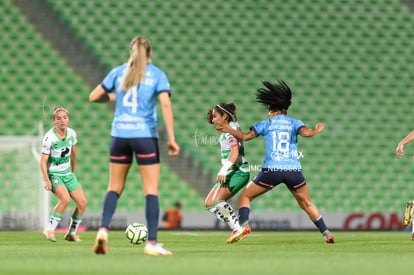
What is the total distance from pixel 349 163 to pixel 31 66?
778cm

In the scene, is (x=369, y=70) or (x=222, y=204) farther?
(x=369, y=70)

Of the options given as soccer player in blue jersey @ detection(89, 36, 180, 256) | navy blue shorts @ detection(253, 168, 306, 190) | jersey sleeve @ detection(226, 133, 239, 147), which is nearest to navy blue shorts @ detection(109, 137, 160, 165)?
soccer player in blue jersey @ detection(89, 36, 180, 256)

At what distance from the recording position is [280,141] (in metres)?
11.3

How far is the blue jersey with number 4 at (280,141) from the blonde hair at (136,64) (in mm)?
3177

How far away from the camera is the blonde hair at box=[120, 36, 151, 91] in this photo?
8.30 meters

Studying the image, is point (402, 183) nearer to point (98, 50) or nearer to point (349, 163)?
point (349, 163)

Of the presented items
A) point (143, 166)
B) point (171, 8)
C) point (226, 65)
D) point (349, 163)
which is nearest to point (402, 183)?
point (349, 163)

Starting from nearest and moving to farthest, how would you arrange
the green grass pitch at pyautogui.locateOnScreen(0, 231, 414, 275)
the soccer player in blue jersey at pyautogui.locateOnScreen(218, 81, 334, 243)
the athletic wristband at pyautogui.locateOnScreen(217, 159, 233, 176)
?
the green grass pitch at pyautogui.locateOnScreen(0, 231, 414, 275)
the soccer player in blue jersey at pyautogui.locateOnScreen(218, 81, 334, 243)
the athletic wristband at pyautogui.locateOnScreen(217, 159, 233, 176)

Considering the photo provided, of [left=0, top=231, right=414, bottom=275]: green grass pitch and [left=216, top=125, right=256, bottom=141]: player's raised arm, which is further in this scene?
[left=216, top=125, right=256, bottom=141]: player's raised arm

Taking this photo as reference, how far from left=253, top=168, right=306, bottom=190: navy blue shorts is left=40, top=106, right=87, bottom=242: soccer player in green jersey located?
258cm

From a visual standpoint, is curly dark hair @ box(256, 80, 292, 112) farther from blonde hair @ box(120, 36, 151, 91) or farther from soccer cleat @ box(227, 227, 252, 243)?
blonde hair @ box(120, 36, 151, 91)

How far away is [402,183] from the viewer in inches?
867

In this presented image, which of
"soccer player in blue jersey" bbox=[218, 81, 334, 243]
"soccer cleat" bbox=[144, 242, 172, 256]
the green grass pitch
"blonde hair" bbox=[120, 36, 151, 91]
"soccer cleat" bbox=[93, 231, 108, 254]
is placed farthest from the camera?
"soccer player in blue jersey" bbox=[218, 81, 334, 243]

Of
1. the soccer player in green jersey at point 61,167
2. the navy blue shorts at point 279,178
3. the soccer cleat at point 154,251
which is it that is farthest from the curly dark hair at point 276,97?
the soccer cleat at point 154,251
